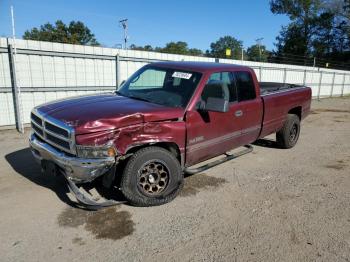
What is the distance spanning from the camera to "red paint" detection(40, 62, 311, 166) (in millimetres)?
3484

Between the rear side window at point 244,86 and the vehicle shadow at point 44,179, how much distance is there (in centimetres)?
265

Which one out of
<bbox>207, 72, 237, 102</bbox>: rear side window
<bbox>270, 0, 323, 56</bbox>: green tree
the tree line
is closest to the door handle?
<bbox>207, 72, 237, 102</bbox>: rear side window

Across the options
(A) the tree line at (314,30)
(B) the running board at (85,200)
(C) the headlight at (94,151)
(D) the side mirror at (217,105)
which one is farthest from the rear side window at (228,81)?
(A) the tree line at (314,30)

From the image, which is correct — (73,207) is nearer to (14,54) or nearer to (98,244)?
(98,244)

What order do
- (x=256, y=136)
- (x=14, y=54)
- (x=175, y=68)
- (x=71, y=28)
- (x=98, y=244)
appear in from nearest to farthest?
(x=98, y=244) → (x=175, y=68) → (x=256, y=136) → (x=14, y=54) → (x=71, y=28)

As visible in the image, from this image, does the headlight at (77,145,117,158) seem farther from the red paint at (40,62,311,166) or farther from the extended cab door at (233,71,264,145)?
the extended cab door at (233,71,264,145)

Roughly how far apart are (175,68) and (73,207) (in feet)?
8.37

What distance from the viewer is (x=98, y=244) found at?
315 centimetres

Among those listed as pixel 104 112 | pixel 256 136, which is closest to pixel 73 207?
pixel 104 112

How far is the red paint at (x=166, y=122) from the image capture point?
3.48m

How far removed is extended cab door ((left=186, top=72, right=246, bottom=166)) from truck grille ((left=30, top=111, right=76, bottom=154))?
1.55 meters

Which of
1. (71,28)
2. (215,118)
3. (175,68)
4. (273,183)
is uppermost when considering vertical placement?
(71,28)

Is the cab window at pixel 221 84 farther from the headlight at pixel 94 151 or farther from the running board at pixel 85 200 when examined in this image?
the running board at pixel 85 200

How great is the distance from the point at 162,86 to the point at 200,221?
2134 mm
